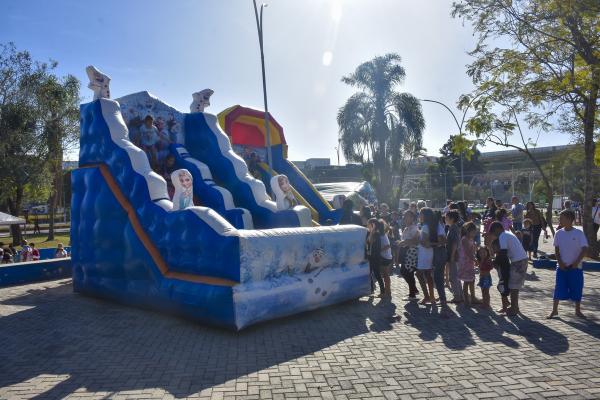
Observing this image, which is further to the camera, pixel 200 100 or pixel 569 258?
pixel 200 100

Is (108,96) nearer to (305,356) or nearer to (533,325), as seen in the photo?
(305,356)

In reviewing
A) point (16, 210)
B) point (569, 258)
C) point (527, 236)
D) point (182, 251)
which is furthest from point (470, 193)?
point (182, 251)

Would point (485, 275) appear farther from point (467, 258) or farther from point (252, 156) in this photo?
point (252, 156)

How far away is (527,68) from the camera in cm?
1227

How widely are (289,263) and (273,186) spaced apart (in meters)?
A: 2.64

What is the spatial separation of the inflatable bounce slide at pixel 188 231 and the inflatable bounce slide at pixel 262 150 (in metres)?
1.60

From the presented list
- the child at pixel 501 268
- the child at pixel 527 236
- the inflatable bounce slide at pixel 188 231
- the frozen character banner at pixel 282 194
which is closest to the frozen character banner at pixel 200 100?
the inflatable bounce slide at pixel 188 231

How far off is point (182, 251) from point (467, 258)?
14.5 ft

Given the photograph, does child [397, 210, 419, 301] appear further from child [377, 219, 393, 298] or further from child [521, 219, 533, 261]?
child [521, 219, 533, 261]

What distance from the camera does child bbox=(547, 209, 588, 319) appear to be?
6.16m

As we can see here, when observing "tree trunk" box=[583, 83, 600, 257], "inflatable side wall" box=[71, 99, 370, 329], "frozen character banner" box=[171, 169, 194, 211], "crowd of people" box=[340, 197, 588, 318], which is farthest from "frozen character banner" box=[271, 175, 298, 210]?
"tree trunk" box=[583, 83, 600, 257]

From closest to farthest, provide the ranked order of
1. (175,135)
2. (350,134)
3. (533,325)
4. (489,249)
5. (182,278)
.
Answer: (533,325)
(182,278)
(489,249)
(175,135)
(350,134)

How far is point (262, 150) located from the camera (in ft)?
40.4

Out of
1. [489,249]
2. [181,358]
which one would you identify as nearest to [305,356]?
[181,358]
